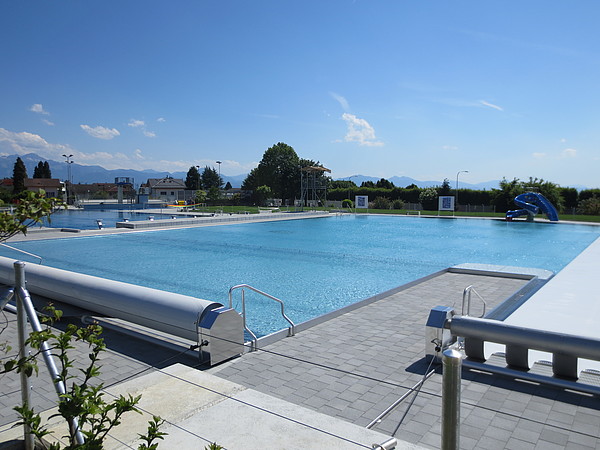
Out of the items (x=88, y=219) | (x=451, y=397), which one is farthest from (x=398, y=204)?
(x=451, y=397)

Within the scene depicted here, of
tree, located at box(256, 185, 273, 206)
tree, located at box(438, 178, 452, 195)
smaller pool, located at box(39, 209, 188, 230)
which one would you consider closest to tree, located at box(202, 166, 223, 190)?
tree, located at box(256, 185, 273, 206)

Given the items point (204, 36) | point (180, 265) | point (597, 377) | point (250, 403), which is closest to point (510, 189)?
point (204, 36)

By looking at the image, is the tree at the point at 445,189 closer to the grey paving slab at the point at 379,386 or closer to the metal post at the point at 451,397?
the grey paving slab at the point at 379,386

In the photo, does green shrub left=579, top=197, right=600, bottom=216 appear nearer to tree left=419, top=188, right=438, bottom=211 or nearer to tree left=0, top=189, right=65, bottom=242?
tree left=419, top=188, right=438, bottom=211

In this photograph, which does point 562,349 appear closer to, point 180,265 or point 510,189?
point 180,265

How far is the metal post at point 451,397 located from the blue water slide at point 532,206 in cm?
3352

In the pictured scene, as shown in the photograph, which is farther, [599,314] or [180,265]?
A: [180,265]

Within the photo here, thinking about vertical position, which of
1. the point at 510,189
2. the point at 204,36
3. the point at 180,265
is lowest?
the point at 180,265

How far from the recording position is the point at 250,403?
336 centimetres

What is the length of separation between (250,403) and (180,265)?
36.4 feet

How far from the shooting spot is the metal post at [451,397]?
1.68m

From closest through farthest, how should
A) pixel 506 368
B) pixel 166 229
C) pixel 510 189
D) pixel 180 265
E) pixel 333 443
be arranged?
pixel 333 443
pixel 506 368
pixel 180 265
pixel 166 229
pixel 510 189

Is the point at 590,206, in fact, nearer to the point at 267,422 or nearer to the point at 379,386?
the point at 379,386

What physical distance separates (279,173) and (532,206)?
3759 cm
